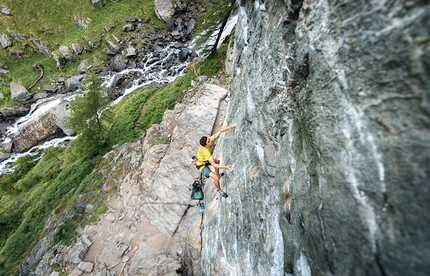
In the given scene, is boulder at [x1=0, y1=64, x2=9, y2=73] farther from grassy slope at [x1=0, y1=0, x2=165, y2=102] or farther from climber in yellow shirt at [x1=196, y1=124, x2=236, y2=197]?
climber in yellow shirt at [x1=196, y1=124, x2=236, y2=197]

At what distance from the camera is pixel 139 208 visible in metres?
18.2

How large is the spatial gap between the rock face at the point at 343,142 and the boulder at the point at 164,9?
168 ft

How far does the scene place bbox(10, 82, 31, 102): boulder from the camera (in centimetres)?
4841

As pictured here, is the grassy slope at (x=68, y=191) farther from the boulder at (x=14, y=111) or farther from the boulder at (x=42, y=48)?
the boulder at (x=42, y=48)

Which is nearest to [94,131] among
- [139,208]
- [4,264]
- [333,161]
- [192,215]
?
[139,208]

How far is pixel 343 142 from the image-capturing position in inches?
148

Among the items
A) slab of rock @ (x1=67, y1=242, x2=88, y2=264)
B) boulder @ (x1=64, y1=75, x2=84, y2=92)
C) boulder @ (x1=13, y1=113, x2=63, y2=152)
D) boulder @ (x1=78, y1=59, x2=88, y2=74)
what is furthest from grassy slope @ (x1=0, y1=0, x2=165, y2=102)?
slab of rock @ (x1=67, y1=242, x2=88, y2=264)

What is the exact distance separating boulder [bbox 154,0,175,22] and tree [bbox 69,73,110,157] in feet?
104

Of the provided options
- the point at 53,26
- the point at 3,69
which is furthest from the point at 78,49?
the point at 3,69

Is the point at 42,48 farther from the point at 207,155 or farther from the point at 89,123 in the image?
the point at 207,155

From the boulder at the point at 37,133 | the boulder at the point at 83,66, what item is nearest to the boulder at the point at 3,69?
the boulder at the point at 83,66

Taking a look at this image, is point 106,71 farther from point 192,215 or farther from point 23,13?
point 192,215

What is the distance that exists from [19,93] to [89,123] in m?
35.4

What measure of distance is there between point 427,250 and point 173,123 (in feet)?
68.2
